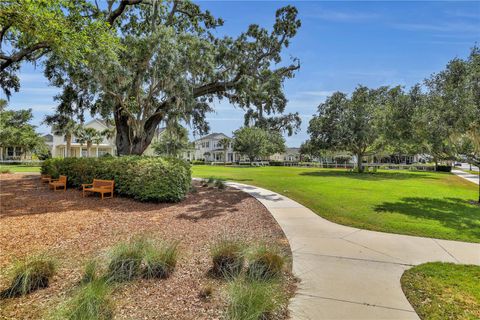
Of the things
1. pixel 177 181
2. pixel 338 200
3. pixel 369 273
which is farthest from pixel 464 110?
pixel 177 181

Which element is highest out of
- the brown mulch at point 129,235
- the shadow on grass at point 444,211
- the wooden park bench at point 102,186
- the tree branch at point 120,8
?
the tree branch at point 120,8

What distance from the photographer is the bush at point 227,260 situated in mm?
4241

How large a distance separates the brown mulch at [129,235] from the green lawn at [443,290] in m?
1.67

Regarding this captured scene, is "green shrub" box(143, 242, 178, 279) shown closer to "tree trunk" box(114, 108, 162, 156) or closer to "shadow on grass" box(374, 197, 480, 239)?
"shadow on grass" box(374, 197, 480, 239)

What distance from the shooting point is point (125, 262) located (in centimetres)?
419

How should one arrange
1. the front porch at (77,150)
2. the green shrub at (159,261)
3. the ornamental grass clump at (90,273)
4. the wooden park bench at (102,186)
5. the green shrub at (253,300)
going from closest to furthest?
the green shrub at (253,300), the ornamental grass clump at (90,273), the green shrub at (159,261), the wooden park bench at (102,186), the front porch at (77,150)

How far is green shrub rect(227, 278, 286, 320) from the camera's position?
2.94 meters

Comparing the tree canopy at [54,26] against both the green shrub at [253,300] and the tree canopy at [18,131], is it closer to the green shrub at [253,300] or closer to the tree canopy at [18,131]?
the green shrub at [253,300]

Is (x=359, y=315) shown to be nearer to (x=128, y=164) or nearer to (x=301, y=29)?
(x=128, y=164)

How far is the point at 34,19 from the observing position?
245 inches

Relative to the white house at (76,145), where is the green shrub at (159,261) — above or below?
below

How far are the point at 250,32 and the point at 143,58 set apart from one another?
6.29 m

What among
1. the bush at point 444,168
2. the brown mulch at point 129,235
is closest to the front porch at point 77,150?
the brown mulch at point 129,235

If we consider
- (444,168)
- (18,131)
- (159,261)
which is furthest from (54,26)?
(444,168)
